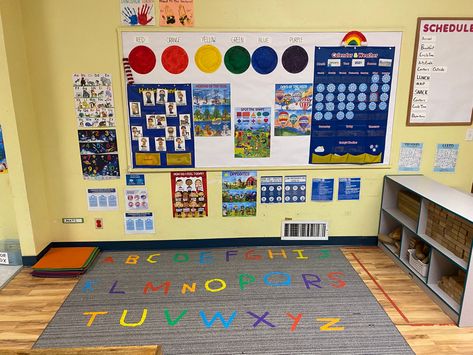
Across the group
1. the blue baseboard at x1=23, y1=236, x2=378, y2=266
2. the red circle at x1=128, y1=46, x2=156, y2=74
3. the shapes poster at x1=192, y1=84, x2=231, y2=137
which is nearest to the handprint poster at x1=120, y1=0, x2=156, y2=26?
the red circle at x1=128, y1=46, x2=156, y2=74

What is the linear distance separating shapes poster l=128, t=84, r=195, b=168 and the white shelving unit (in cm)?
189

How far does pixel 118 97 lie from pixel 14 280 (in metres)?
1.72

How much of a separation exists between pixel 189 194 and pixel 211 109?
2.62 ft

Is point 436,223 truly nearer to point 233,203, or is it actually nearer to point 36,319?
point 233,203

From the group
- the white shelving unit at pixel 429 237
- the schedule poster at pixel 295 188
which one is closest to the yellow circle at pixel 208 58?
the schedule poster at pixel 295 188

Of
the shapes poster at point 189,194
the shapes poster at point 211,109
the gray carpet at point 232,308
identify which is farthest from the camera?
the shapes poster at point 189,194

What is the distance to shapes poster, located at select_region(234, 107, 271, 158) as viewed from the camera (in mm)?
3080

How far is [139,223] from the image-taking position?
328 cm

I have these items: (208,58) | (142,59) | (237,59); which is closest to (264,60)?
(237,59)

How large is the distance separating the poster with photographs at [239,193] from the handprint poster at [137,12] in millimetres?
1427

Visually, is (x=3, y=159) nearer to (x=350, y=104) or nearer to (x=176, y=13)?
(x=176, y=13)

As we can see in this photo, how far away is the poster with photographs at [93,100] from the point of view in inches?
117

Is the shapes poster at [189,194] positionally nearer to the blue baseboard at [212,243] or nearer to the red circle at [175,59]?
the blue baseboard at [212,243]

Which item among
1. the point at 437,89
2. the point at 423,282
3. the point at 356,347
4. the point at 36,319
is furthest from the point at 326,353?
the point at 437,89
